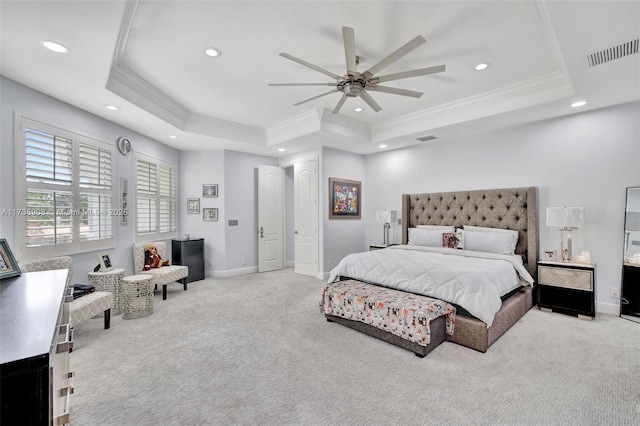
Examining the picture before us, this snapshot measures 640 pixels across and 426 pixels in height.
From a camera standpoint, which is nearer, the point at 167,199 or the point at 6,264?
the point at 6,264

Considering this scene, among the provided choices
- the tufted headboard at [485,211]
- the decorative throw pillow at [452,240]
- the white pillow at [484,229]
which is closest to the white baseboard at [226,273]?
the tufted headboard at [485,211]

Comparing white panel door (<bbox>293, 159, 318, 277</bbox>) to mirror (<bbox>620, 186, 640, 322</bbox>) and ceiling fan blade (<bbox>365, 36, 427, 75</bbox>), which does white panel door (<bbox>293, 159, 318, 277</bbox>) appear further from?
mirror (<bbox>620, 186, 640, 322</bbox>)

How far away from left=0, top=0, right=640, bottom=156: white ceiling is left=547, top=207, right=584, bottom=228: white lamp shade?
1.30 metres

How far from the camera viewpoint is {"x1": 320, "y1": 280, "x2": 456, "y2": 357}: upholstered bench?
259 centimetres

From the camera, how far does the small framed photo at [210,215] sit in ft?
19.2

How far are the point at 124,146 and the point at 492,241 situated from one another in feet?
18.6

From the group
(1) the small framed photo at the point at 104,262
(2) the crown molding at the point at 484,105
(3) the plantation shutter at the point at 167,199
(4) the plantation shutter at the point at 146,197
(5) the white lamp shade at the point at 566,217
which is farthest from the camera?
(3) the plantation shutter at the point at 167,199

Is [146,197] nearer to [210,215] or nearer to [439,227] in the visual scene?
[210,215]

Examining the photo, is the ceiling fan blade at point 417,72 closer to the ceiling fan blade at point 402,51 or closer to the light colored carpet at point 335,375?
the ceiling fan blade at point 402,51

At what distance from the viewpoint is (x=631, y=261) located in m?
3.47

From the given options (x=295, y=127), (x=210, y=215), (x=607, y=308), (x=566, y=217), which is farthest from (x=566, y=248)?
(x=210, y=215)

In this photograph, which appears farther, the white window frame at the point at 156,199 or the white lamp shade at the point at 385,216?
the white lamp shade at the point at 385,216

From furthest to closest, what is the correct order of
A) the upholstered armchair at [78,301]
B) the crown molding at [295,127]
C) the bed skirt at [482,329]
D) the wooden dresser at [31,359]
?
the crown molding at [295,127] < the upholstered armchair at [78,301] < the bed skirt at [482,329] < the wooden dresser at [31,359]

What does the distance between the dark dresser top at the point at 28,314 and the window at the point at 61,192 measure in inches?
64.2
